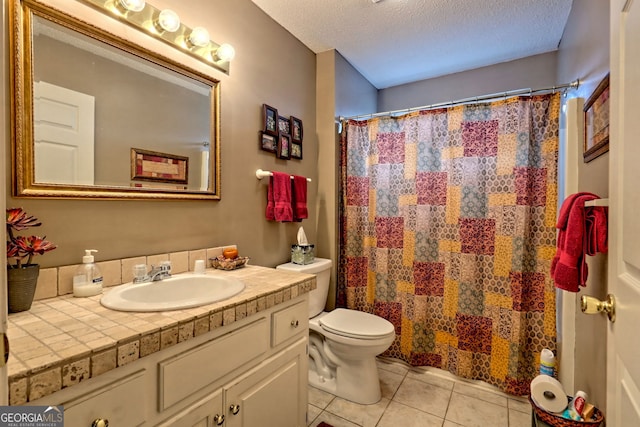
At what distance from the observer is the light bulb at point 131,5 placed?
4.02 ft

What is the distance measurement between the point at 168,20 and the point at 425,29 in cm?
165

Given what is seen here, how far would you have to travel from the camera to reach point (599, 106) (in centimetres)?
119

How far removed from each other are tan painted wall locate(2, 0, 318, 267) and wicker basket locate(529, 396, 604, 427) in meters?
1.52

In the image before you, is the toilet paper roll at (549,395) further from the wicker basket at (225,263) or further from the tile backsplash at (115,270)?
the tile backsplash at (115,270)

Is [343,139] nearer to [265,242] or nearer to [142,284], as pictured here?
[265,242]

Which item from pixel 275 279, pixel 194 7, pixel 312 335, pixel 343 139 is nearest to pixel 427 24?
pixel 343 139

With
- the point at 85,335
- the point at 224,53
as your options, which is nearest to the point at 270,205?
the point at 224,53

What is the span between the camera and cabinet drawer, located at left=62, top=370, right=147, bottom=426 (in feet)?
2.19

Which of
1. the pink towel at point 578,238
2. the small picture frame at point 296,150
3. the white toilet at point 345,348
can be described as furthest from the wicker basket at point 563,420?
the small picture frame at point 296,150

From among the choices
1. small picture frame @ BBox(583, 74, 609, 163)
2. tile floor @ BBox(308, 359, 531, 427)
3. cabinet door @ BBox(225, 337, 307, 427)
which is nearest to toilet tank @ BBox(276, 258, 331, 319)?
tile floor @ BBox(308, 359, 531, 427)

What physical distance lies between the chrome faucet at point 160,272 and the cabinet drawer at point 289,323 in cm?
51

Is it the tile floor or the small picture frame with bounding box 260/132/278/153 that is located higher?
the small picture frame with bounding box 260/132/278/153

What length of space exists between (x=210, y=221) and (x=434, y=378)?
1810 millimetres

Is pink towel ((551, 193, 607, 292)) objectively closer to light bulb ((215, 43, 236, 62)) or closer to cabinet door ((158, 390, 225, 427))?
Result: cabinet door ((158, 390, 225, 427))
